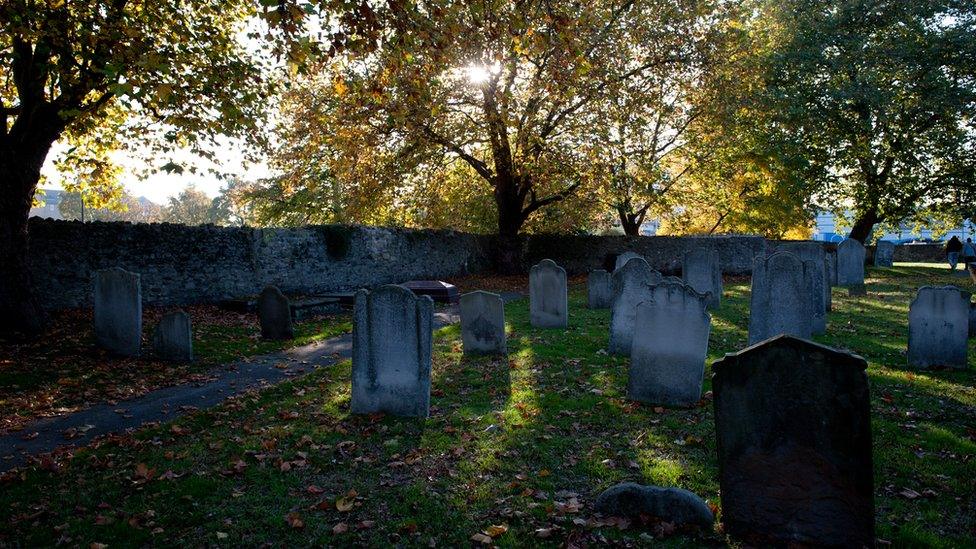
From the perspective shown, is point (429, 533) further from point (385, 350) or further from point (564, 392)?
point (564, 392)

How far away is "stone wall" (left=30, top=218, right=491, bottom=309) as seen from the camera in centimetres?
1505

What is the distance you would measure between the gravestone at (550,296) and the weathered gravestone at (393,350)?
6.56m

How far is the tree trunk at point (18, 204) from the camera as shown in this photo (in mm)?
A: 11211

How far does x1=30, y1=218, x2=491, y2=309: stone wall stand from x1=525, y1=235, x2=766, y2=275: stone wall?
27.8ft

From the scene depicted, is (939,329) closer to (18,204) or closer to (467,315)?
(467,315)

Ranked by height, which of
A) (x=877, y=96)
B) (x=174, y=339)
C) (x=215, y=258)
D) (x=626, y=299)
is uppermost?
(x=877, y=96)

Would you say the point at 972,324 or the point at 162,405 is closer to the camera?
the point at 162,405

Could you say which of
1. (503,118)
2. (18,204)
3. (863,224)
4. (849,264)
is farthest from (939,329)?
(863,224)

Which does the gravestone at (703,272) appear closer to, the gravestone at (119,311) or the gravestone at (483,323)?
the gravestone at (483,323)

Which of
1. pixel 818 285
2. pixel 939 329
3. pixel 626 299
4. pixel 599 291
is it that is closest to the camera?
pixel 939 329

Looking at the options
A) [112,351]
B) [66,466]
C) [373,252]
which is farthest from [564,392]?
[373,252]

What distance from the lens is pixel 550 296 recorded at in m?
13.5

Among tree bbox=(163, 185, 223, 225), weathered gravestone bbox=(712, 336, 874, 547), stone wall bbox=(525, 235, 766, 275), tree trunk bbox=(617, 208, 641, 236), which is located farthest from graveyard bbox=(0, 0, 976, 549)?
tree bbox=(163, 185, 223, 225)

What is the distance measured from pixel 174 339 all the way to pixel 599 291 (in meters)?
10.8
